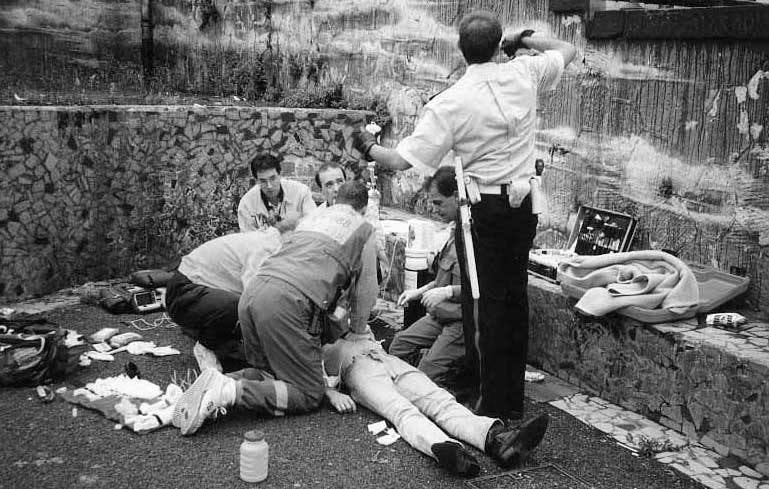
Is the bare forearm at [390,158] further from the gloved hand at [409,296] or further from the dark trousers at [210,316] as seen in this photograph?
the dark trousers at [210,316]

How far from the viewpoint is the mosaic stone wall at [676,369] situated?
4.91 m

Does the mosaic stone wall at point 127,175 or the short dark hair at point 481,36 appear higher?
Result: the short dark hair at point 481,36

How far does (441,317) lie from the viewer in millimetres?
6070

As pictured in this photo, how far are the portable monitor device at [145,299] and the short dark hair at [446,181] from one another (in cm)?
322

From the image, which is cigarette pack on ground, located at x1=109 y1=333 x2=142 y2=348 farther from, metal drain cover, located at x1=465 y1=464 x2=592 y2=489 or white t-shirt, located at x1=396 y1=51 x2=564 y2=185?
metal drain cover, located at x1=465 y1=464 x2=592 y2=489

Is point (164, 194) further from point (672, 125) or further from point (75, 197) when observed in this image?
point (672, 125)

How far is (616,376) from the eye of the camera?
576 centimetres

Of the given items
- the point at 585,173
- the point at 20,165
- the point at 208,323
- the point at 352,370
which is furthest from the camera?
the point at 20,165

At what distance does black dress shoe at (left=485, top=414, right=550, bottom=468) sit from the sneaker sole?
1.69 metres

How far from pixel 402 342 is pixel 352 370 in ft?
2.55

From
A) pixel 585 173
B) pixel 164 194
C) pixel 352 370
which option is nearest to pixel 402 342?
pixel 352 370

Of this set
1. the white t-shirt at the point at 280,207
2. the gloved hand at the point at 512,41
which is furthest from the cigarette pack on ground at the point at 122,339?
A: the gloved hand at the point at 512,41

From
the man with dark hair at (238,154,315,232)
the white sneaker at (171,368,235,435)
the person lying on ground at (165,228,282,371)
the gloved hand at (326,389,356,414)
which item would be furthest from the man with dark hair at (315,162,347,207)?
the white sneaker at (171,368,235,435)

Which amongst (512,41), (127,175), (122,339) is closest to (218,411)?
(122,339)
